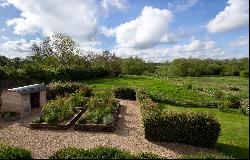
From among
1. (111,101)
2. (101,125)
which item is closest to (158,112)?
(101,125)

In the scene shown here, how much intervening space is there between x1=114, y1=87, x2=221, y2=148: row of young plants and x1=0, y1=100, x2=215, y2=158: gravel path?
0.37 meters

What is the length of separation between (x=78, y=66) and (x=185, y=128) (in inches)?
1488

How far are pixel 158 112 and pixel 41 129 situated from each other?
22.3 feet

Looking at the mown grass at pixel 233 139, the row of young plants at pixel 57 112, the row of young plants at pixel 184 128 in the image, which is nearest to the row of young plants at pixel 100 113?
the row of young plants at pixel 57 112

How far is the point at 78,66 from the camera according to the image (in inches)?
2035

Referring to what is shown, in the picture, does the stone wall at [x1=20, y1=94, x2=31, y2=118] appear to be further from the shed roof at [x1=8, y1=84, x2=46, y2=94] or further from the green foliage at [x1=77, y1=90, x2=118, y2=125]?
the green foliage at [x1=77, y1=90, x2=118, y2=125]

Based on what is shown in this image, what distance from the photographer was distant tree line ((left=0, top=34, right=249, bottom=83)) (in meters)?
40.1

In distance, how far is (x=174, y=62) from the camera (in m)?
81.4

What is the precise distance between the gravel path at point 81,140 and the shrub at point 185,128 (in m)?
0.37

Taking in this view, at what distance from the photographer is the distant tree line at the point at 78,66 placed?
40.1 metres

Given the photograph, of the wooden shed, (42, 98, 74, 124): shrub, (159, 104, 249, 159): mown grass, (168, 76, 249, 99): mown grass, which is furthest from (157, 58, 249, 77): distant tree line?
(42, 98, 74, 124): shrub

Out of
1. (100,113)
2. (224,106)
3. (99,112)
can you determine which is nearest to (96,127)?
(100,113)

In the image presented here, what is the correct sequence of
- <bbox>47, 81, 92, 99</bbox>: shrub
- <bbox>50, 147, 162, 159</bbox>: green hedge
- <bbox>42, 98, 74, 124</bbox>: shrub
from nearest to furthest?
<bbox>50, 147, 162, 159</bbox>: green hedge → <bbox>42, 98, 74, 124</bbox>: shrub → <bbox>47, 81, 92, 99</bbox>: shrub

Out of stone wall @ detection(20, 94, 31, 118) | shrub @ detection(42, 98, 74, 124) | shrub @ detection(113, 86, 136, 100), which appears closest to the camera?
shrub @ detection(42, 98, 74, 124)
